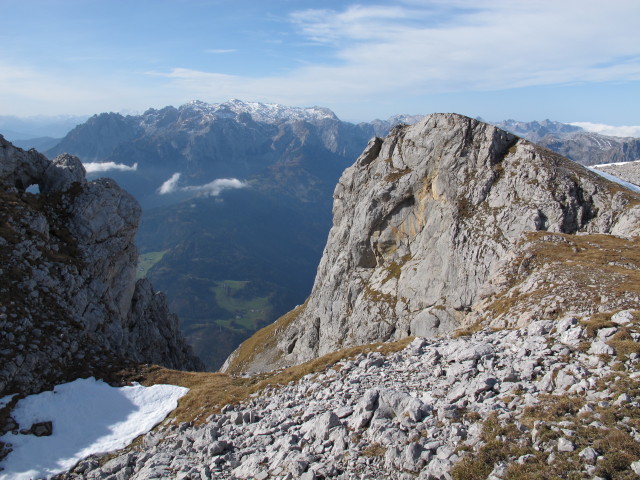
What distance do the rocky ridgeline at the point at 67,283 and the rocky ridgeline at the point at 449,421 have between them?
1461 cm

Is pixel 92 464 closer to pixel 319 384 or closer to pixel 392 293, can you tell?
pixel 319 384

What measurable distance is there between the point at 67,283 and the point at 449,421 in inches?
1672

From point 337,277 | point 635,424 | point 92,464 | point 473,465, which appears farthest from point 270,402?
point 337,277

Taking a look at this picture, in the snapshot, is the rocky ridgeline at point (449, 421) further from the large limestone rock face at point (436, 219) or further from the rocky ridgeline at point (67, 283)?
the large limestone rock face at point (436, 219)

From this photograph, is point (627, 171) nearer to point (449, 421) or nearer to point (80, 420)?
point (449, 421)

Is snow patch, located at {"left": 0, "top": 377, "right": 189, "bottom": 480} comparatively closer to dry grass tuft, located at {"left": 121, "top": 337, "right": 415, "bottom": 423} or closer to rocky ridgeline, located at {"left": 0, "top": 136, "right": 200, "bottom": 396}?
dry grass tuft, located at {"left": 121, "top": 337, "right": 415, "bottom": 423}

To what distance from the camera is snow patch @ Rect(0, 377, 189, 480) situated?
2508cm

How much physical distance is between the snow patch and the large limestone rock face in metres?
32.8

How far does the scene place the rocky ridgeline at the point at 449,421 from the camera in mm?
13648

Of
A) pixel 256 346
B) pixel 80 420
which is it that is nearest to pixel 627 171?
pixel 256 346

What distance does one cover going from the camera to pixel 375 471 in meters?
15.3

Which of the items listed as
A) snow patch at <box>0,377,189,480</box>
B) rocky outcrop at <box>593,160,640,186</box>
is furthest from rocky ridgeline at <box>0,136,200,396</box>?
rocky outcrop at <box>593,160,640,186</box>

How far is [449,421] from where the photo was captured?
53.9 ft

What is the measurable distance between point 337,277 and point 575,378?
66491mm
